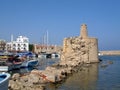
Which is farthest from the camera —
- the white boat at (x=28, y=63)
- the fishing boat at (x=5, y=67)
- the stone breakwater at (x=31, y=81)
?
the white boat at (x=28, y=63)

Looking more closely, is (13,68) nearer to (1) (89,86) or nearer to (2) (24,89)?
(1) (89,86)

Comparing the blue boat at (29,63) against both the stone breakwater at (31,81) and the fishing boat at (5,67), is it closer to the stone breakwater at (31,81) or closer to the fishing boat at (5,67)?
the fishing boat at (5,67)

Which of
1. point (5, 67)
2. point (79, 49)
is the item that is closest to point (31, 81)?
point (5, 67)

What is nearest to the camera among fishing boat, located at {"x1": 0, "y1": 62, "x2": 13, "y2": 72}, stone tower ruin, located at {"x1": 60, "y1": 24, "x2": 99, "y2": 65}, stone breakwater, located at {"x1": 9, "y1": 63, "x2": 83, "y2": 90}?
stone breakwater, located at {"x1": 9, "y1": 63, "x2": 83, "y2": 90}

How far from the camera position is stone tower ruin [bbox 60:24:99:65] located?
49.5 m

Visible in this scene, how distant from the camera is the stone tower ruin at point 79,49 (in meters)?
49.5

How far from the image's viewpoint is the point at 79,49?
5028 cm

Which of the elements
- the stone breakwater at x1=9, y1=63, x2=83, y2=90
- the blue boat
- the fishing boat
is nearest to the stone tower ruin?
the blue boat

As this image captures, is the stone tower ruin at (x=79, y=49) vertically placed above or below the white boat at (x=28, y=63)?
above

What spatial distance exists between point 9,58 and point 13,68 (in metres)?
4.50

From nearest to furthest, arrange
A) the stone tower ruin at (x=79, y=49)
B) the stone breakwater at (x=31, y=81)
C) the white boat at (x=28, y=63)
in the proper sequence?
the stone breakwater at (x=31, y=81)
the white boat at (x=28, y=63)
the stone tower ruin at (x=79, y=49)

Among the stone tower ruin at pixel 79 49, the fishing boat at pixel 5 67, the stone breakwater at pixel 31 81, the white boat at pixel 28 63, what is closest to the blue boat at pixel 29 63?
the white boat at pixel 28 63

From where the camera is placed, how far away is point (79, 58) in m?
50.1

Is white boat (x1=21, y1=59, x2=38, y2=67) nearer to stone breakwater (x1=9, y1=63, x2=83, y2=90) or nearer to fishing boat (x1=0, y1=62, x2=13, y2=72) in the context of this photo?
fishing boat (x1=0, y1=62, x2=13, y2=72)
